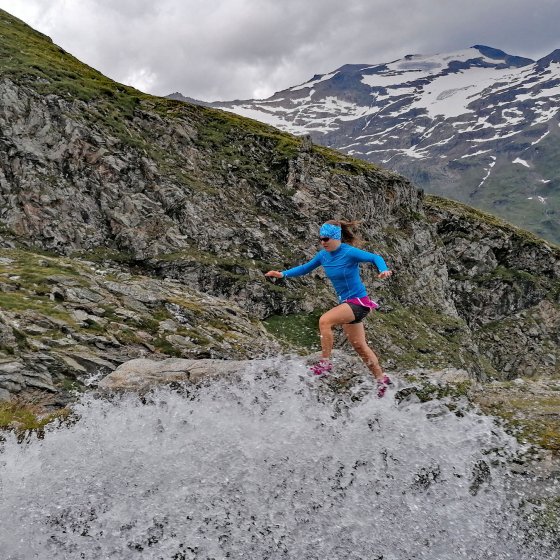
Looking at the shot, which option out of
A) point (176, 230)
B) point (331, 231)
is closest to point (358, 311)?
point (331, 231)

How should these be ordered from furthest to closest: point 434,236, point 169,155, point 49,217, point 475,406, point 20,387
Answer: point 434,236 → point 169,155 → point 49,217 → point 20,387 → point 475,406

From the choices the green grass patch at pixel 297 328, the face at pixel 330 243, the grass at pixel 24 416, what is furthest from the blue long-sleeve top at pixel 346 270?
the green grass patch at pixel 297 328

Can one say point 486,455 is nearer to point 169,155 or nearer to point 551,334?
point 169,155

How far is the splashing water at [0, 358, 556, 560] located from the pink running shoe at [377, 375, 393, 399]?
579 mm

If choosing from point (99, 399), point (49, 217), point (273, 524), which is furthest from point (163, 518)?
point (49, 217)

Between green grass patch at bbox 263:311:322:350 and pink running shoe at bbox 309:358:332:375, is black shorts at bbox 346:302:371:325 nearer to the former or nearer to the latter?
pink running shoe at bbox 309:358:332:375

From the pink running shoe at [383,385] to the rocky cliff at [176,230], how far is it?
30.0ft

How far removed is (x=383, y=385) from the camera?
12.0 metres

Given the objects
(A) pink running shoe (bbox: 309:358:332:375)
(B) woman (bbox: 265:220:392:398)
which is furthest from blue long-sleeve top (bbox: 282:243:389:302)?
(A) pink running shoe (bbox: 309:358:332:375)

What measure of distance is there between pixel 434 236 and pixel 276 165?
23439 mm

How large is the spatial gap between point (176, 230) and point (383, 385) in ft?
93.0

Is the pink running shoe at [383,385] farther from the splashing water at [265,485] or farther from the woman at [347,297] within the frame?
the splashing water at [265,485]

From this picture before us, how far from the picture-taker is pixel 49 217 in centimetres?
3341

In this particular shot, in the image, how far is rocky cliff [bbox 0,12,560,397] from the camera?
65.8 feet
